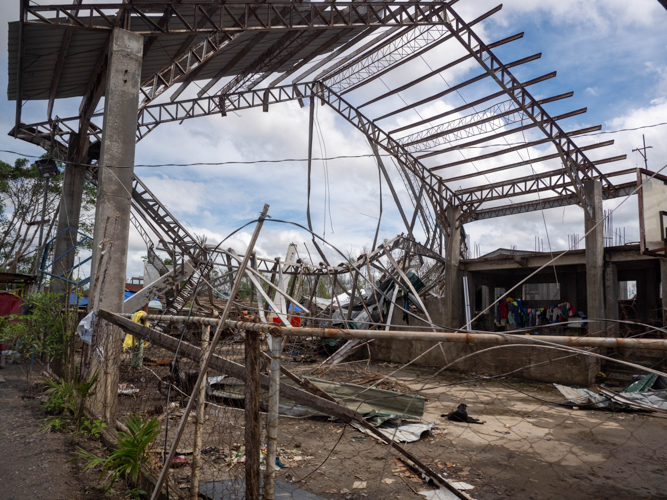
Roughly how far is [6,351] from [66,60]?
7729 mm

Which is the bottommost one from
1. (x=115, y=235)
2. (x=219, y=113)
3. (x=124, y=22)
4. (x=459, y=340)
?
(x=459, y=340)

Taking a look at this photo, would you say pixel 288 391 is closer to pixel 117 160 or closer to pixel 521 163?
pixel 117 160

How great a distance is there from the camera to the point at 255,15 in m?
10.8

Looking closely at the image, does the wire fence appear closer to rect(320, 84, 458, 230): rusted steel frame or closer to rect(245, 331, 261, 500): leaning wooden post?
rect(245, 331, 261, 500): leaning wooden post

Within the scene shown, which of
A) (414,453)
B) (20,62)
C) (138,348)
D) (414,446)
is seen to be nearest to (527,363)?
(414,446)

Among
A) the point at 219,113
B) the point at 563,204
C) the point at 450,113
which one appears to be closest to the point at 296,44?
the point at 219,113

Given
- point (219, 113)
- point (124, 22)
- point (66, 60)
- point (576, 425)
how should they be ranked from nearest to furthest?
1. point (576, 425)
2. point (124, 22)
3. point (66, 60)
4. point (219, 113)

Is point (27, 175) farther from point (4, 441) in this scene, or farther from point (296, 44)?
point (4, 441)

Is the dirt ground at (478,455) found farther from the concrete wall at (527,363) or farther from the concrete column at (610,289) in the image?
the concrete column at (610,289)

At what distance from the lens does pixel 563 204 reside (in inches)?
655

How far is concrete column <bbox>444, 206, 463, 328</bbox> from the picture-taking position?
18.6m

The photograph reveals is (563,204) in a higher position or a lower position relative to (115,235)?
higher

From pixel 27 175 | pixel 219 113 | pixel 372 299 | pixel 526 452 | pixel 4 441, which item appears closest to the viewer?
pixel 4 441

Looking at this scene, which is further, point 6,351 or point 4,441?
point 6,351
